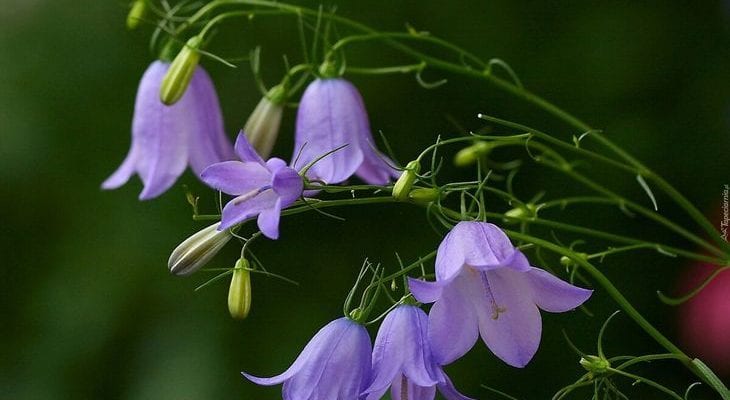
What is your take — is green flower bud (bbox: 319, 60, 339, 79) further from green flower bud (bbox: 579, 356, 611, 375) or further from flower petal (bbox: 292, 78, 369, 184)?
green flower bud (bbox: 579, 356, 611, 375)

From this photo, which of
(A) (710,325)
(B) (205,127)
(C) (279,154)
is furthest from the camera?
(C) (279,154)

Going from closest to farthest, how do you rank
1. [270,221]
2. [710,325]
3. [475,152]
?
[270,221] → [475,152] → [710,325]

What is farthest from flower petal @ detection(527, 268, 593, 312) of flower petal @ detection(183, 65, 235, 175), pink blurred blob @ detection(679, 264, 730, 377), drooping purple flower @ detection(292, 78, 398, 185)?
pink blurred blob @ detection(679, 264, 730, 377)

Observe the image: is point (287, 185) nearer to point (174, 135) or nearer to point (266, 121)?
point (266, 121)

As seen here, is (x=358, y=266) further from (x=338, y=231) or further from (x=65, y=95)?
(x=65, y=95)

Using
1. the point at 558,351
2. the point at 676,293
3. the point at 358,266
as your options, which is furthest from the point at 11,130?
the point at 676,293

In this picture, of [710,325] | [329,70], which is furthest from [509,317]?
[710,325]
